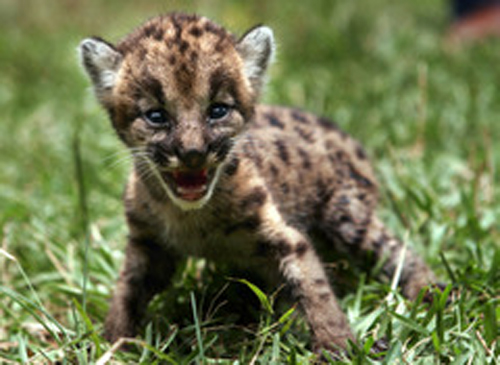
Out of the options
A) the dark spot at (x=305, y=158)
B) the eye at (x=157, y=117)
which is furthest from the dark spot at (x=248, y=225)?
the dark spot at (x=305, y=158)

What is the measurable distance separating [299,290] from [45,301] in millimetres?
2058

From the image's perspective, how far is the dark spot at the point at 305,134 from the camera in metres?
5.20

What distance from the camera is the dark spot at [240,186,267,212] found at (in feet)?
13.8

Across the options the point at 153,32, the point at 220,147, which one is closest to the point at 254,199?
the point at 220,147

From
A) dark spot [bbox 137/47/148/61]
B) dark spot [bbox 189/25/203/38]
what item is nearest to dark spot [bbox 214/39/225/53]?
dark spot [bbox 189/25/203/38]

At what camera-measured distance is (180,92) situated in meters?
3.72

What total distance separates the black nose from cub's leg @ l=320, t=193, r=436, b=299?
5.53 feet

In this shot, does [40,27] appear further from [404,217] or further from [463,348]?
[463,348]

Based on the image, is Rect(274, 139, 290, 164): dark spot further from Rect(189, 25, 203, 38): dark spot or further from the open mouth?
Rect(189, 25, 203, 38): dark spot

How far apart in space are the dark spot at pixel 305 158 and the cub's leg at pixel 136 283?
4.13 ft

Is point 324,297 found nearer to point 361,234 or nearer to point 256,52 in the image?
point 361,234

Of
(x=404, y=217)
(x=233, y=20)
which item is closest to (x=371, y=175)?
(x=404, y=217)

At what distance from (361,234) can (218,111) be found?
1.69 meters

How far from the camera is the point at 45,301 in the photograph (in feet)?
15.9
